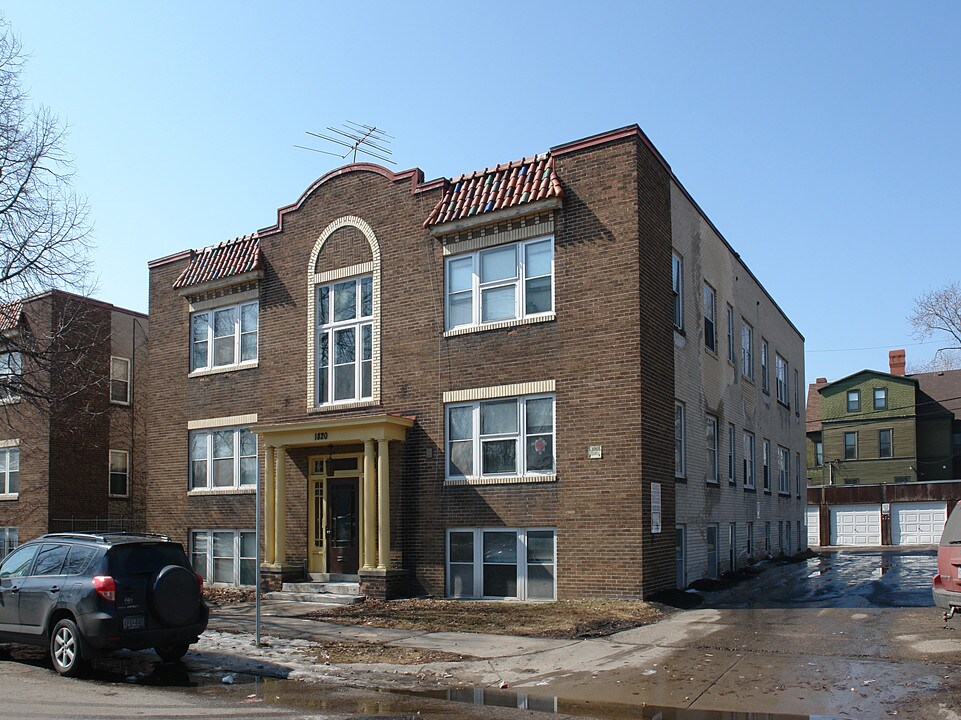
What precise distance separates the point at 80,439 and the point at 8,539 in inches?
158

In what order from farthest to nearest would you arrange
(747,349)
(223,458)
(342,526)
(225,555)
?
(747,349)
(223,458)
(225,555)
(342,526)

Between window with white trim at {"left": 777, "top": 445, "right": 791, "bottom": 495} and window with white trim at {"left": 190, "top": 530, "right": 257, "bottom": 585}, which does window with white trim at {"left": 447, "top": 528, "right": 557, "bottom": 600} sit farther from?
window with white trim at {"left": 777, "top": 445, "right": 791, "bottom": 495}

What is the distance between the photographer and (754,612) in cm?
1600

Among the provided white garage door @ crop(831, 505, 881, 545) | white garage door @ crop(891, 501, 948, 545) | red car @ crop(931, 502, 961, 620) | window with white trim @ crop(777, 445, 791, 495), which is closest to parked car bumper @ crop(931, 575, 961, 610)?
red car @ crop(931, 502, 961, 620)

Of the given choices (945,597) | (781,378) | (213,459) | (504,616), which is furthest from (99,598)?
(781,378)

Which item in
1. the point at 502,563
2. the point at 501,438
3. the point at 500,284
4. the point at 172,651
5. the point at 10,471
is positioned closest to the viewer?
the point at 172,651

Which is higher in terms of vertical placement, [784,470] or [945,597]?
[784,470]

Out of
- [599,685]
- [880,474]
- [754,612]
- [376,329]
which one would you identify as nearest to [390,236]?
[376,329]

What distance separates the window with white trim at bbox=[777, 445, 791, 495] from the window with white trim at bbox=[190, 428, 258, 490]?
1762 centimetres

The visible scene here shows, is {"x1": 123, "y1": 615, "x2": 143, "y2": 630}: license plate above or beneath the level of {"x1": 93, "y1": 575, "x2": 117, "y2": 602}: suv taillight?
beneath

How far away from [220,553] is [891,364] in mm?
47907

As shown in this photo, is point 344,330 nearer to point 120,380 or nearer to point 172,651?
point 172,651

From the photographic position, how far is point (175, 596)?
38.4 feet

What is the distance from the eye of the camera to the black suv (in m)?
11.1
